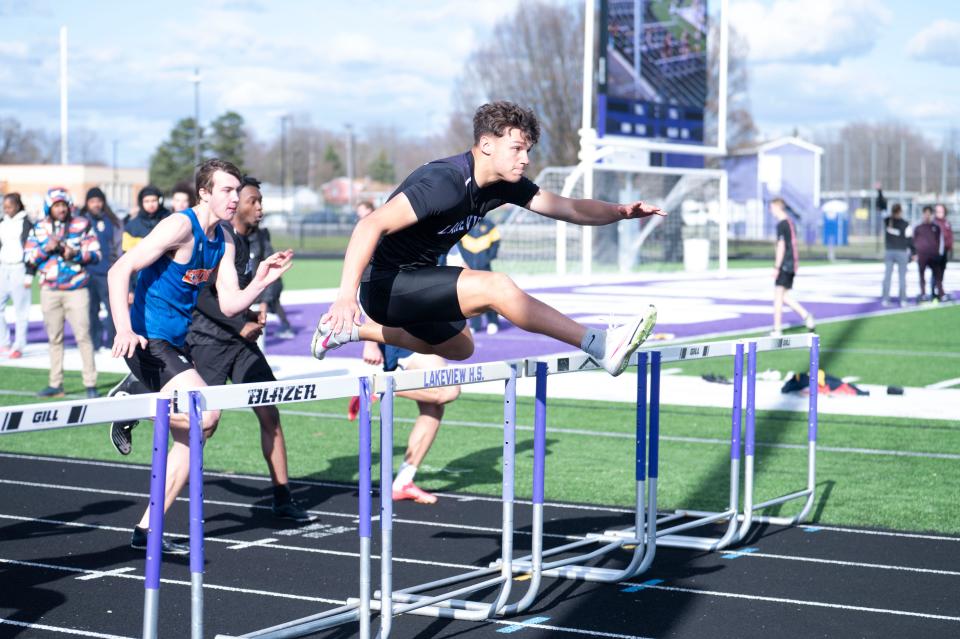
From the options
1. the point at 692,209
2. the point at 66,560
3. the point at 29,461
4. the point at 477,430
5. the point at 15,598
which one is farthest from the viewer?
the point at 692,209

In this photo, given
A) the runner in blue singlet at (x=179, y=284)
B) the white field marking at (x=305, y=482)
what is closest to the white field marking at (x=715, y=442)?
the white field marking at (x=305, y=482)

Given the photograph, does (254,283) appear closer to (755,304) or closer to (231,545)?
(231,545)

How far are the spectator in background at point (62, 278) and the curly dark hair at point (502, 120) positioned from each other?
7.97m

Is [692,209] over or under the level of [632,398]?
over

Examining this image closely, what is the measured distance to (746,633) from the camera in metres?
5.46

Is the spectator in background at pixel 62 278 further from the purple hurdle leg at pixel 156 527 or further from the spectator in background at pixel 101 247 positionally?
the purple hurdle leg at pixel 156 527

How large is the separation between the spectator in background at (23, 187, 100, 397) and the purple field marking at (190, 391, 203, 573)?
8797 millimetres

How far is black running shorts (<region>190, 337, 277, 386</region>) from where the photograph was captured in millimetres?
7555

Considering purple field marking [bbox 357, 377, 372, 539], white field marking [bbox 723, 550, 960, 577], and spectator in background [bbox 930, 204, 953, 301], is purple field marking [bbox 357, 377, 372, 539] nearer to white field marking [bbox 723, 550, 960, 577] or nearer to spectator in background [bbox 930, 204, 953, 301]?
white field marking [bbox 723, 550, 960, 577]

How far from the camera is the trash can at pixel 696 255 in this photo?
4103cm

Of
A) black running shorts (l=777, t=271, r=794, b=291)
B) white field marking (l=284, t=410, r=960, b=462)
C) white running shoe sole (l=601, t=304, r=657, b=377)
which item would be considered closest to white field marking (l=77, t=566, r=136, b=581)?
white running shoe sole (l=601, t=304, r=657, b=377)

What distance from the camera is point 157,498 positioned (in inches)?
158

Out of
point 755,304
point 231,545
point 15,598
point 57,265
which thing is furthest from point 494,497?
point 755,304

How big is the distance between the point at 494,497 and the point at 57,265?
620cm
